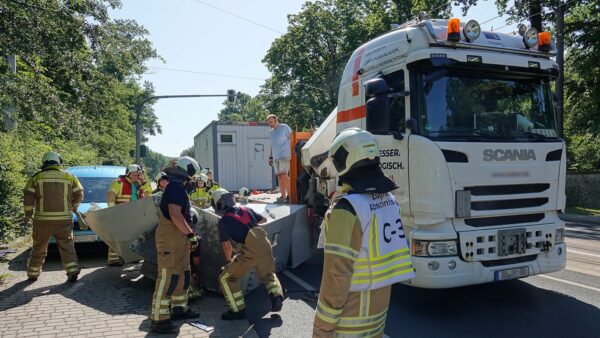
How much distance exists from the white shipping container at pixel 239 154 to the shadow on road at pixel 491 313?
9081 millimetres

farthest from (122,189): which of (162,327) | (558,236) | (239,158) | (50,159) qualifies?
(558,236)

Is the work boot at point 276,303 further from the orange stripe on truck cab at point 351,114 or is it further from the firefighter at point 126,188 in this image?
the firefighter at point 126,188

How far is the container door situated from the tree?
18838 mm

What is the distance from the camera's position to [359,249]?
7.89 feet

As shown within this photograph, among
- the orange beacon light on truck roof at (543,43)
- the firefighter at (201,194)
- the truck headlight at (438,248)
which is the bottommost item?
the truck headlight at (438,248)

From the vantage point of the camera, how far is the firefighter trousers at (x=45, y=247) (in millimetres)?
6535

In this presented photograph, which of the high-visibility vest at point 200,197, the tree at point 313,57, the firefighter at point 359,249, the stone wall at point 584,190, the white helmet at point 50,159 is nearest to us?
the firefighter at point 359,249

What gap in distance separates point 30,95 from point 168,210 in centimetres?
622

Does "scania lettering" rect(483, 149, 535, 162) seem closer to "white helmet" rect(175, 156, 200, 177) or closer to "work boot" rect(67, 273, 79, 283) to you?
"white helmet" rect(175, 156, 200, 177)

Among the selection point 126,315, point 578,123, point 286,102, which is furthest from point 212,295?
point 286,102

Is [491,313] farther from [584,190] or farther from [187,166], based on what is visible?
[584,190]

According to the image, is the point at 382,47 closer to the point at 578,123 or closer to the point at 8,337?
the point at 8,337

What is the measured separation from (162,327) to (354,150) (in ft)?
10.3

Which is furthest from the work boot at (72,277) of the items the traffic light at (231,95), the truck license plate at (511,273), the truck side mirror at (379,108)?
the traffic light at (231,95)
